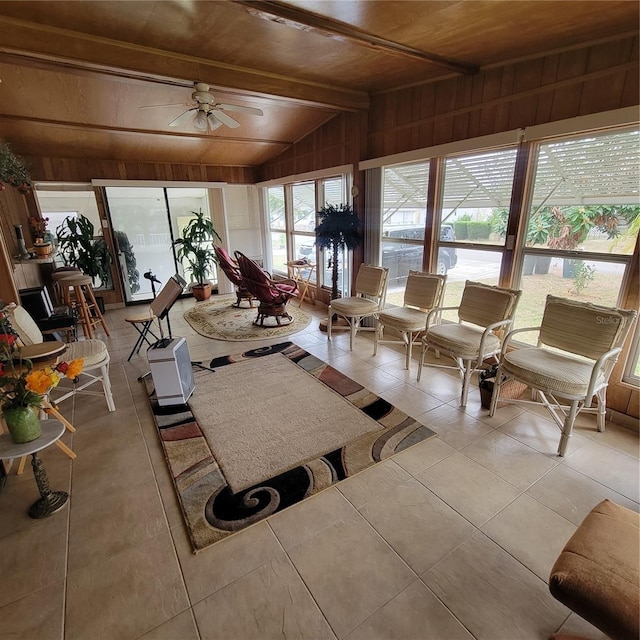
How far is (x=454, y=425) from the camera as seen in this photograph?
2576 millimetres

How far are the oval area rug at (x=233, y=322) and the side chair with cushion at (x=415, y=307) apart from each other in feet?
5.19

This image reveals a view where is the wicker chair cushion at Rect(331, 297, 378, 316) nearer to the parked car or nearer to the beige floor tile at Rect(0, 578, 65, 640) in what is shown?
the parked car

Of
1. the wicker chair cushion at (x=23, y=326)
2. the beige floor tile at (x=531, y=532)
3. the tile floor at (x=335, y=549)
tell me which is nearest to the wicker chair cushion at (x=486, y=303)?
the tile floor at (x=335, y=549)

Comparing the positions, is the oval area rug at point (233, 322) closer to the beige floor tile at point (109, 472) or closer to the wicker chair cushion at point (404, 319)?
the wicker chair cushion at point (404, 319)

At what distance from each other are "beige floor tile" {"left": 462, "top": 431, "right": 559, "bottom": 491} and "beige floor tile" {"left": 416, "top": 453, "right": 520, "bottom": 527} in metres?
0.06

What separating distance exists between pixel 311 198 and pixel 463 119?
9.73 feet

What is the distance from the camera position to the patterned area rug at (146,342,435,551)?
1.83 metres

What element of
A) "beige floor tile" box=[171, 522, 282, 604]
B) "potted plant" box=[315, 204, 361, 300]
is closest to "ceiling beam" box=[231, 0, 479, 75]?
"potted plant" box=[315, 204, 361, 300]

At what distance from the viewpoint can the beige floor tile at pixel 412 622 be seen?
1307 millimetres

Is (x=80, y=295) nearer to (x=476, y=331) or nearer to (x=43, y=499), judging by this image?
(x=43, y=499)

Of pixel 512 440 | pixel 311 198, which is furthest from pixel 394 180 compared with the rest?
pixel 512 440

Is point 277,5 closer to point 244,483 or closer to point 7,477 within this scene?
point 244,483

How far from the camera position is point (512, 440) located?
241 cm

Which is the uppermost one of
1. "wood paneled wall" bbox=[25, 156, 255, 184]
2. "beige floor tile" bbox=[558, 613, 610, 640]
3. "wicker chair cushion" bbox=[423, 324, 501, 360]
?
"wood paneled wall" bbox=[25, 156, 255, 184]
